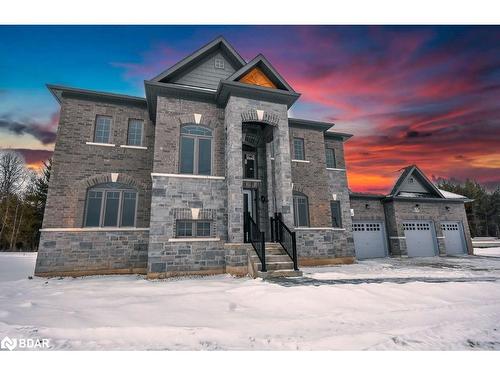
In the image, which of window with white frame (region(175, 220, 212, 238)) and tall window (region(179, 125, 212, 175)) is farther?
tall window (region(179, 125, 212, 175))

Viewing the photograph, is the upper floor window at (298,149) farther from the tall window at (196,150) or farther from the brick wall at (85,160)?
the brick wall at (85,160)

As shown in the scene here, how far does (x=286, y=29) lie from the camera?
639cm

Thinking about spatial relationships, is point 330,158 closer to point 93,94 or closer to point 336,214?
point 336,214

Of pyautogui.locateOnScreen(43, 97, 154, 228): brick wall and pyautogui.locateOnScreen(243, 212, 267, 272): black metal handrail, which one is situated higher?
pyautogui.locateOnScreen(43, 97, 154, 228): brick wall

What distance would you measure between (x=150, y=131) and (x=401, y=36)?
9921 millimetres

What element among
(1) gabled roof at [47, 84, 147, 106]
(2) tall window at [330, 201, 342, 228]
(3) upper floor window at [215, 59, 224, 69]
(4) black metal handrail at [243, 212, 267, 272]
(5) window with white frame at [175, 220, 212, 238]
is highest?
(3) upper floor window at [215, 59, 224, 69]

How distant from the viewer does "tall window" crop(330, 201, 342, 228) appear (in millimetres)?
13711

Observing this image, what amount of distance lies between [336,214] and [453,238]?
1185 centimetres

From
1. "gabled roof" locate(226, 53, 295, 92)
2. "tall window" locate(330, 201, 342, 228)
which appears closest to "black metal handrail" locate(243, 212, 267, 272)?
"gabled roof" locate(226, 53, 295, 92)

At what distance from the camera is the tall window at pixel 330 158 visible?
14648mm

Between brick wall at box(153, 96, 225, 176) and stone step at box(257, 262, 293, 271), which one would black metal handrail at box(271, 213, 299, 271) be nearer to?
stone step at box(257, 262, 293, 271)

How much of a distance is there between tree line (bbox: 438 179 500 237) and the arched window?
5414cm

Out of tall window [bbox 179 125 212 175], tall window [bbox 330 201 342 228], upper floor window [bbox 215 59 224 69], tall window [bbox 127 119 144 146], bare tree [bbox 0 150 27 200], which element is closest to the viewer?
tall window [bbox 179 125 212 175]

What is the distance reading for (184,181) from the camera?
30.7 ft
